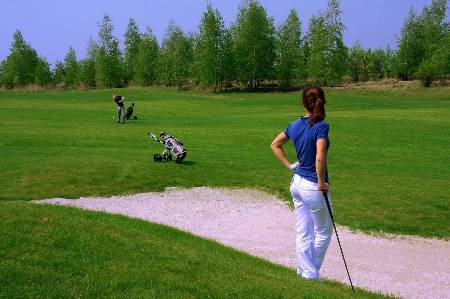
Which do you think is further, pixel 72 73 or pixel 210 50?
pixel 72 73

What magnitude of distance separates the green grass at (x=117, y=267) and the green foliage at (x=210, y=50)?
82.5 metres

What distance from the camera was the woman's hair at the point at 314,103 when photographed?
720 centimetres

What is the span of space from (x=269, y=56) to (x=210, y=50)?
11516 mm

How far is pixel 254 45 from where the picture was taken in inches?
3723

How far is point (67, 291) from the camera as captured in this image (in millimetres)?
6250

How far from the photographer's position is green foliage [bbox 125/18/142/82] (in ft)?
392

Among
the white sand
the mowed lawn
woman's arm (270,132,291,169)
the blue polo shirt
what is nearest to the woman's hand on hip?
the blue polo shirt

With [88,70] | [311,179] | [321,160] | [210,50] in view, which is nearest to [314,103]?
[321,160]

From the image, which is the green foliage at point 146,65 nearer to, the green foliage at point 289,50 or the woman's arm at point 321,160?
the green foliage at point 289,50

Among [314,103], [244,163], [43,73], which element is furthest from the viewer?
[43,73]

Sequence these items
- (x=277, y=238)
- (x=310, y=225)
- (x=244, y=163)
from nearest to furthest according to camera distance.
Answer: (x=310, y=225) → (x=277, y=238) → (x=244, y=163)

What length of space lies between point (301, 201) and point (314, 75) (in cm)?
8160

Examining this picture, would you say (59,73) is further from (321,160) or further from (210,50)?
(321,160)

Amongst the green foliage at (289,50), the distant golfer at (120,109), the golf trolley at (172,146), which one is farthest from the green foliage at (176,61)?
the golf trolley at (172,146)
